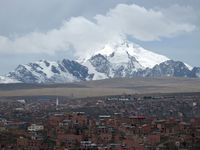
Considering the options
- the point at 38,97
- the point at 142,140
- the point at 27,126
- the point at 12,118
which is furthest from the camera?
the point at 38,97

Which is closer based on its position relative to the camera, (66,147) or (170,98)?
(66,147)

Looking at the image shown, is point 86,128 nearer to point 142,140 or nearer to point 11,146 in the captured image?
point 142,140

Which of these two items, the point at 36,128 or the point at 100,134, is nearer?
the point at 100,134

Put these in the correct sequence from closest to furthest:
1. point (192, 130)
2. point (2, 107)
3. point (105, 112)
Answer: point (192, 130)
point (105, 112)
point (2, 107)

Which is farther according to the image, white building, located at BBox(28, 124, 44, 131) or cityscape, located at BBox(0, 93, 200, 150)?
white building, located at BBox(28, 124, 44, 131)

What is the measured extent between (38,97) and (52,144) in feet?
365

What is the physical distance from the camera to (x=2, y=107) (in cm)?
14075

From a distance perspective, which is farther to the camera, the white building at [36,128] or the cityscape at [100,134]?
the white building at [36,128]

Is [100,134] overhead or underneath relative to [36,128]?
underneath

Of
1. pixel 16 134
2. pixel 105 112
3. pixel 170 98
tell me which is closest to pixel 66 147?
pixel 16 134

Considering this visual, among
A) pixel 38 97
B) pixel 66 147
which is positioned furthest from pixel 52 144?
pixel 38 97

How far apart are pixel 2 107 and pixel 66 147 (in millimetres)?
69531

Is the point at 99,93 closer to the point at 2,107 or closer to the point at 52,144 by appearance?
the point at 2,107

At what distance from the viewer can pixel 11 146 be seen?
71312mm
